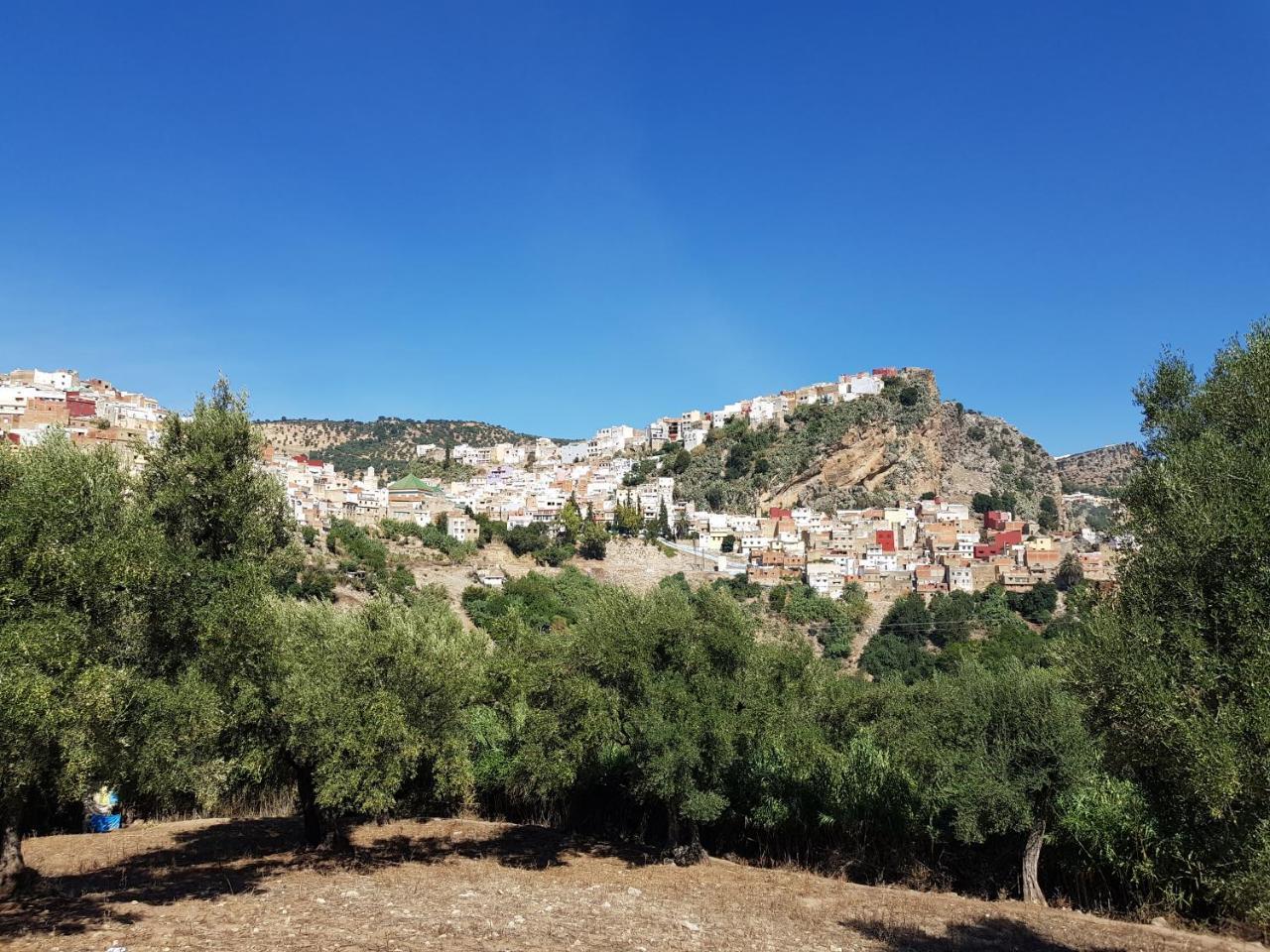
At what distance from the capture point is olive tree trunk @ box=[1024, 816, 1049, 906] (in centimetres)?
1273

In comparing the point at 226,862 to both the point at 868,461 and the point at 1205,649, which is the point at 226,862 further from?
the point at 868,461

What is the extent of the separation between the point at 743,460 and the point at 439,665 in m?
134

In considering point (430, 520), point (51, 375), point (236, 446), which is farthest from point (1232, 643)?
point (51, 375)

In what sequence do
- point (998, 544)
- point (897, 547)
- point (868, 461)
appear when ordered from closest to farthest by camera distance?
point (998, 544), point (897, 547), point (868, 461)

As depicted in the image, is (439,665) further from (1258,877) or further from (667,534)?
(667,534)

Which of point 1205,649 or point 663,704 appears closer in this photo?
point 1205,649

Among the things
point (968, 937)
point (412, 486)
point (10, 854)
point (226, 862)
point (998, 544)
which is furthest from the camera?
point (412, 486)

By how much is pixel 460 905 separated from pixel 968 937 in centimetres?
693

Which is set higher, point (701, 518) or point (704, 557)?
point (701, 518)

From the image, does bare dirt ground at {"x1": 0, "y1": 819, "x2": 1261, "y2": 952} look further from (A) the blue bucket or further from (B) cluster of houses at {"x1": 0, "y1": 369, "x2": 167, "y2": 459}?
(B) cluster of houses at {"x1": 0, "y1": 369, "x2": 167, "y2": 459}

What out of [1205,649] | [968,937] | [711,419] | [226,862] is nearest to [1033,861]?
[968,937]

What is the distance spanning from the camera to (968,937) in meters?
10.5

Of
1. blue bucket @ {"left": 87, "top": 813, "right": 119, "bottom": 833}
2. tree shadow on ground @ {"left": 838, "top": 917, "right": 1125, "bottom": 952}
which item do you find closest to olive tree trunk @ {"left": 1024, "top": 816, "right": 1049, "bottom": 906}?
tree shadow on ground @ {"left": 838, "top": 917, "right": 1125, "bottom": 952}

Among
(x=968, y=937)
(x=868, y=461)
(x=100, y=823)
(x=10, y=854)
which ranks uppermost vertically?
(x=868, y=461)
